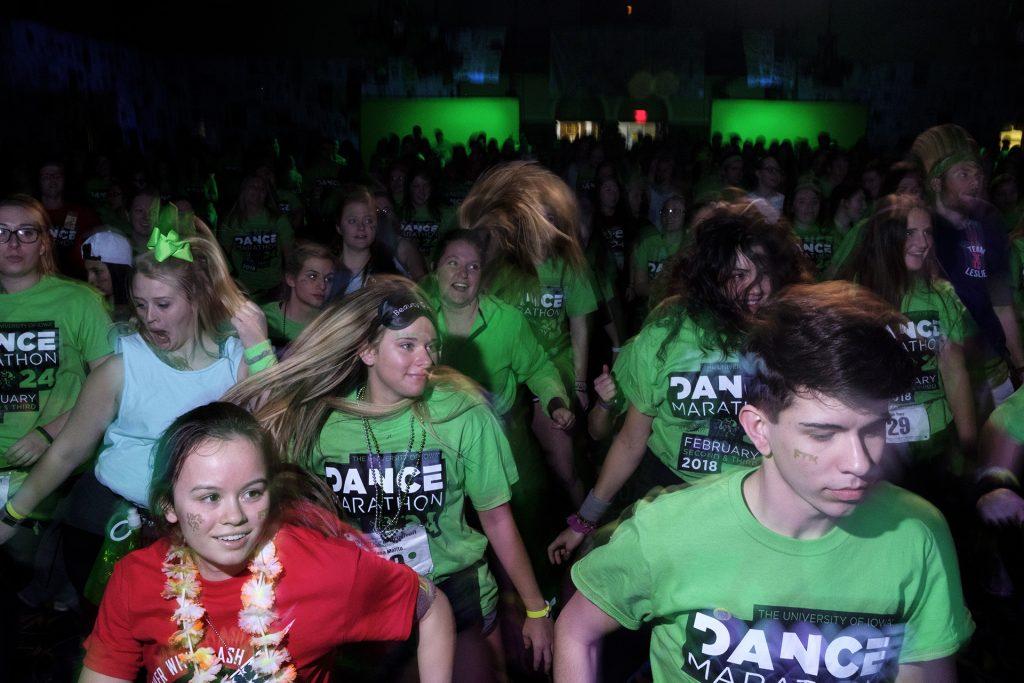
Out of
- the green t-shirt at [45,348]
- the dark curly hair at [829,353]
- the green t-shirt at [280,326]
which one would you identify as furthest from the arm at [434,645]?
the green t-shirt at [280,326]

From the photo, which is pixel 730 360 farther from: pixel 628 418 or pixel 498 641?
pixel 498 641

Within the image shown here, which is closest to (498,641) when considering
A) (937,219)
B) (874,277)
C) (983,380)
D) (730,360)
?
(730,360)

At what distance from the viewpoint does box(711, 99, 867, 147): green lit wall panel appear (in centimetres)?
1777

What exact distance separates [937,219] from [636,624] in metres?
3.68

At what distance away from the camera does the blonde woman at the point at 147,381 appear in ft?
9.23

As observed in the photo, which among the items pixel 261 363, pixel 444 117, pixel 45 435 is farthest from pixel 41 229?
pixel 444 117

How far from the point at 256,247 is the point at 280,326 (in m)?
2.79

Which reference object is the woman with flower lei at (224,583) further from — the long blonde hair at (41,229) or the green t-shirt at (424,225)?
the green t-shirt at (424,225)

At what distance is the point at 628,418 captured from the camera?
10.0 feet

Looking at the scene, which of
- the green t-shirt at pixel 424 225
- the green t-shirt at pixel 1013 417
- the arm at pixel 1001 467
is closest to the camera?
the arm at pixel 1001 467

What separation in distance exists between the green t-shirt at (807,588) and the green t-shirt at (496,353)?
2.00 meters

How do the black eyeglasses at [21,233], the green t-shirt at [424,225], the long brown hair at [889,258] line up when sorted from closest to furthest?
the black eyeglasses at [21,233] < the long brown hair at [889,258] < the green t-shirt at [424,225]

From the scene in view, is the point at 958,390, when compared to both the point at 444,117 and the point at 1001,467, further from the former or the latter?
the point at 444,117

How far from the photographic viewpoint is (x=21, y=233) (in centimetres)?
347
